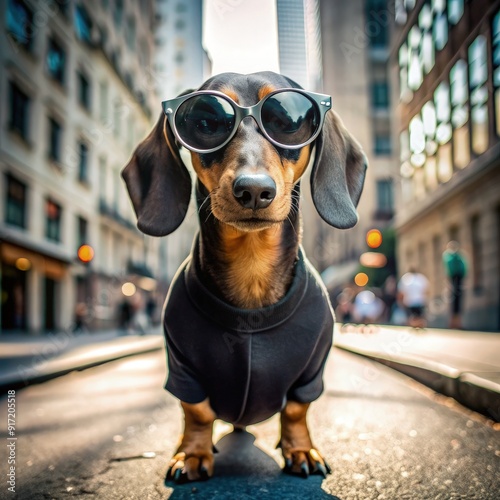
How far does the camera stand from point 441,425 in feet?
11.5

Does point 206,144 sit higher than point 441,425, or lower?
higher

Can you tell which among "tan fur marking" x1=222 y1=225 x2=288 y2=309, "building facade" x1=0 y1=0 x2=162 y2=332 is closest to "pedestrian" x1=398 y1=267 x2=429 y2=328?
"building facade" x1=0 y1=0 x2=162 y2=332

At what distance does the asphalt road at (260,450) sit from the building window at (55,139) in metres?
14.6

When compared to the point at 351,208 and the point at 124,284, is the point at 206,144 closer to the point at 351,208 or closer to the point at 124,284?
the point at 351,208

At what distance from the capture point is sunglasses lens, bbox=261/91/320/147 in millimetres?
2371

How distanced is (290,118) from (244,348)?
100 centimetres

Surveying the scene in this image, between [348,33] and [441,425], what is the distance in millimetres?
34552

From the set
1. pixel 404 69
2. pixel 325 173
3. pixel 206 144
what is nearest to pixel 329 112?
pixel 325 173

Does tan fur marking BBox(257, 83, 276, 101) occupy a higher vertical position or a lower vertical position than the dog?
higher

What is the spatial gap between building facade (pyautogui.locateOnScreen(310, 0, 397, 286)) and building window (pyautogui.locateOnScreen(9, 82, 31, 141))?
60.4ft

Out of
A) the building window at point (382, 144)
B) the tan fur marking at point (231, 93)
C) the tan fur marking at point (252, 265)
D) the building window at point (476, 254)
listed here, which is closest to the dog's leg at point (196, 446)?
the tan fur marking at point (252, 265)

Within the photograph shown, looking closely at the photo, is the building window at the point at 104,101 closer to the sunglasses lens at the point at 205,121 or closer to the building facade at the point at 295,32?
the building facade at the point at 295,32

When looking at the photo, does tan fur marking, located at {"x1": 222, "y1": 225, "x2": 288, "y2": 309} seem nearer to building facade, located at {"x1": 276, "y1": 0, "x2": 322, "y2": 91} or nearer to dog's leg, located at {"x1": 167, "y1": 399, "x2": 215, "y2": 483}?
dog's leg, located at {"x1": 167, "y1": 399, "x2": 215, "y2": 483}

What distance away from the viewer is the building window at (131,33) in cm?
2925
